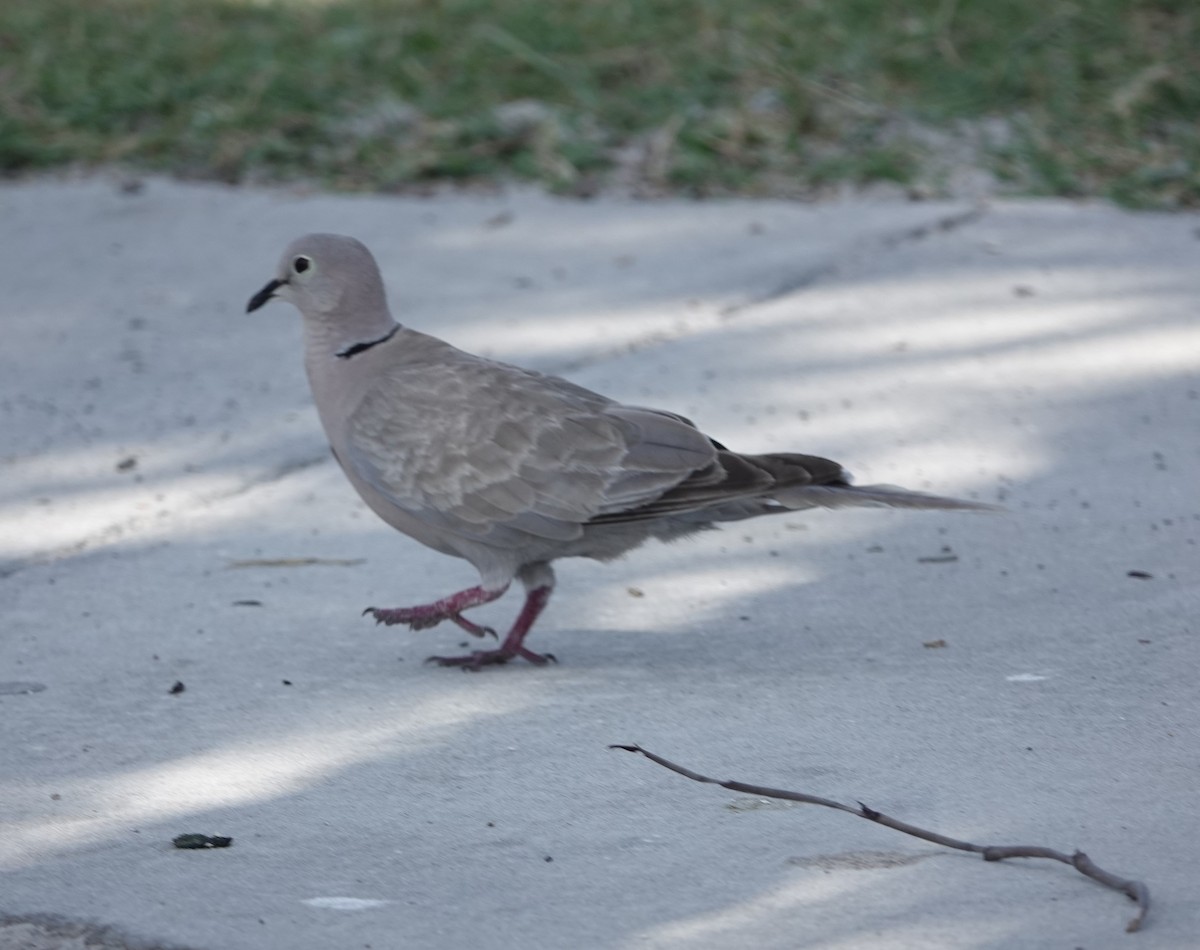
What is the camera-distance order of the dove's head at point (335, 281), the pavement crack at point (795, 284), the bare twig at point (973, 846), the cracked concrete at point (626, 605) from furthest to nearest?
the pavement crack at point (795, 284), the dove's head at point (335, 281), the cracked concrete at point (626, 605), the bare twig at point (973, 846)

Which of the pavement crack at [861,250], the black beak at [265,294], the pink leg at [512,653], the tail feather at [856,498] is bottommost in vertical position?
the pink leg at [512,653]

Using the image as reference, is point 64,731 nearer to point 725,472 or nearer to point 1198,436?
point 725,472

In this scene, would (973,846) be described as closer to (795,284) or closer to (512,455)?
(512,455)

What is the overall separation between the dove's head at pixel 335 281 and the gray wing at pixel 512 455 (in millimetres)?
237

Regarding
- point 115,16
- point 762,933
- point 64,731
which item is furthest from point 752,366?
point 115,16

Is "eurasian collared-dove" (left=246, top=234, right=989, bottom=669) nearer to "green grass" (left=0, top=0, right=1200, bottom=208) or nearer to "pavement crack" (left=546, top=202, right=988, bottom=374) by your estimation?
"pavement crack" (left=546, top=202, right=988, bottom=374)

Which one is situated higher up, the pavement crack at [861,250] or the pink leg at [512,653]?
the pavement crack at [861,250]

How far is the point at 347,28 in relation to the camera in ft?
27.9

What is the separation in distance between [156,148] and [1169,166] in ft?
12.9

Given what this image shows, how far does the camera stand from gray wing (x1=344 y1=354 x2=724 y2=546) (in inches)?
133

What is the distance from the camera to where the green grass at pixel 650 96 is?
6.72m

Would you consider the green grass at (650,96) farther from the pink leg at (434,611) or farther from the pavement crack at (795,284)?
the pink leg at (434,611)

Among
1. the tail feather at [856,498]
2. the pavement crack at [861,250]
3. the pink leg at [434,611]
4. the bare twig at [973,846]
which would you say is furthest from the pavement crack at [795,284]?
the bare twig at [973,846]

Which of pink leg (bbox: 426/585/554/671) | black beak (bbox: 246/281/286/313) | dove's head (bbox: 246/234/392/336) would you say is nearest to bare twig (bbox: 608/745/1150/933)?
pink leg (bbox: 426/585/554/671)
